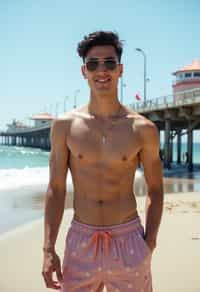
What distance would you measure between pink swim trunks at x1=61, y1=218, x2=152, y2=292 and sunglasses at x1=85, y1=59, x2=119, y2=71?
0.79 metres

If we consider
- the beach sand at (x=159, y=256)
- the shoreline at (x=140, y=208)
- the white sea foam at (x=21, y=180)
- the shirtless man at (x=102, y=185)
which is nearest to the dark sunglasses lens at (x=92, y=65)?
the shirtless man at (x=102, y=185)

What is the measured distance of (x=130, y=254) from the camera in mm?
2277

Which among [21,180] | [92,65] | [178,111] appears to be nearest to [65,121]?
[92,65]

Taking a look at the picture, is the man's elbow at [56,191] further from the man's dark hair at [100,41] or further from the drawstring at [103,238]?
the man's dark hair at [100,41]

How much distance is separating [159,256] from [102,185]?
3.87 m

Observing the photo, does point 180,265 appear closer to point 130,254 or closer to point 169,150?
point 130,254

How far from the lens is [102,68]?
2.36 metres

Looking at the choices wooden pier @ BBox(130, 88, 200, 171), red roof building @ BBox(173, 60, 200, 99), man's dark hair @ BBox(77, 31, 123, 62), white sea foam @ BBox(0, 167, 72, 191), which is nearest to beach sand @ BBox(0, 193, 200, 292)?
man's dark hair @ BBox(77, 31, 123, 62)

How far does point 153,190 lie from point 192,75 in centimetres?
3946

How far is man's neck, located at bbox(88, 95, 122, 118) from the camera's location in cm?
239

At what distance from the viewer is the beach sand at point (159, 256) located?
5.01 m

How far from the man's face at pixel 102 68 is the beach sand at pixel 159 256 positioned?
3.01m

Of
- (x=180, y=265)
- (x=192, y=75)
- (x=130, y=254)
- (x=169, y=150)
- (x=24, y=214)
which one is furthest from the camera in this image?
(x=192, y=75)

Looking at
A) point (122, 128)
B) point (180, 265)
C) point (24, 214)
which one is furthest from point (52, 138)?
point (24, 214)
